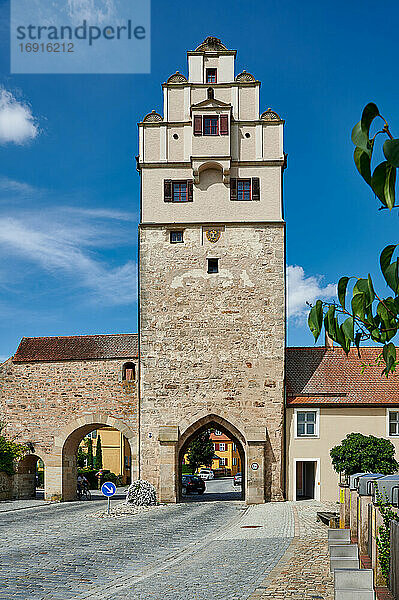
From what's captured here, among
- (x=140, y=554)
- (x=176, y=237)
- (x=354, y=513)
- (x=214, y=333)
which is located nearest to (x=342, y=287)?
(x=354, y=513)

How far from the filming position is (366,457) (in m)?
24.0

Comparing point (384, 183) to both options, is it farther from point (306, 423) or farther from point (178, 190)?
point (178, 190)

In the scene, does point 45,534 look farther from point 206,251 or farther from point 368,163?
point 368,163

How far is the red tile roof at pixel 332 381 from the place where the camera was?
A: 1124 inches

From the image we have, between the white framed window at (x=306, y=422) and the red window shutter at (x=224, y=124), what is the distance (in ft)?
38.8

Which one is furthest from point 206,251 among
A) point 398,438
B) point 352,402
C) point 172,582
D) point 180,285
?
point 172,582

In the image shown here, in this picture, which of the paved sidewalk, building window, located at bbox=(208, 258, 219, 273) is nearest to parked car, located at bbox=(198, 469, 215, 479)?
building window, located at bbox=(208, 258, 219, 273)

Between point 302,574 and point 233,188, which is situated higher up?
point 233,188

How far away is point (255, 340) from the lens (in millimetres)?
28484

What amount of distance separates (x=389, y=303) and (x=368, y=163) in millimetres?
942

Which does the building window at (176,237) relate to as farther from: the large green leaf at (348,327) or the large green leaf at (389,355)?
the large green leaf at (348,327)

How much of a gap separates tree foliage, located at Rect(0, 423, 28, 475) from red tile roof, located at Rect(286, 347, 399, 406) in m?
11.6

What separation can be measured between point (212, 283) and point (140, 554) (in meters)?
16.2

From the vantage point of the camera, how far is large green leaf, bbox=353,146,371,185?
2.83 meters
